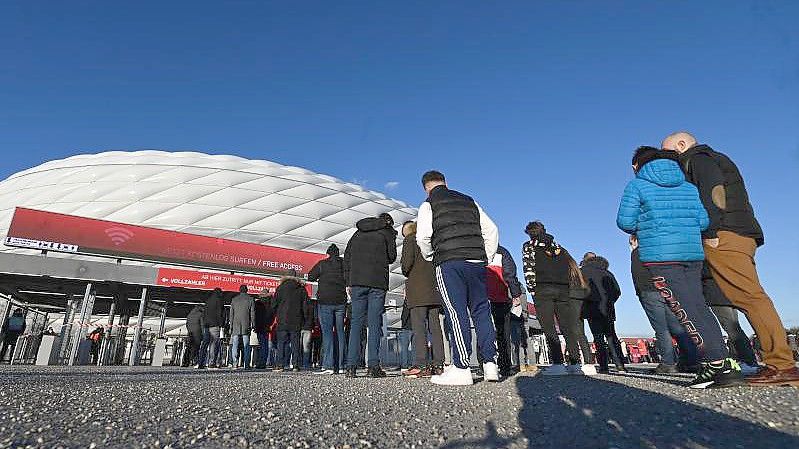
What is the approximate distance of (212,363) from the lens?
8.34m

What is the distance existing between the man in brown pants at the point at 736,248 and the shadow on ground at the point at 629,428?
0.59 meters

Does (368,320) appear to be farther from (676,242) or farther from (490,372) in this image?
(676,242)

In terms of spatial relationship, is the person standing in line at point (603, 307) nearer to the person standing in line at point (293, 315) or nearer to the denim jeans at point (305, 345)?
the person standing in line at point (293, 315)

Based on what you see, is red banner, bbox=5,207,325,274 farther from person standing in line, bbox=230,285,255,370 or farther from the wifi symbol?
person standing in line, bbox=230,285,255,370

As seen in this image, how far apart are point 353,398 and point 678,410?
4.69ft

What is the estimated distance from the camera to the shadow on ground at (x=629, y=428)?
3.79 ft

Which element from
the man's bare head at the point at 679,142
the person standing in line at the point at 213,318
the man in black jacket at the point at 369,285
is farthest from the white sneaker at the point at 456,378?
the person standing in line at the point at 213,318

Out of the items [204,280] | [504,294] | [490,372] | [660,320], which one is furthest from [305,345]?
[204,280]

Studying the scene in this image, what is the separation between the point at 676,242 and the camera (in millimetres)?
2494

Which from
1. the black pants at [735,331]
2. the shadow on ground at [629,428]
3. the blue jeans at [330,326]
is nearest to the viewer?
the shadow on ground at [629,428]

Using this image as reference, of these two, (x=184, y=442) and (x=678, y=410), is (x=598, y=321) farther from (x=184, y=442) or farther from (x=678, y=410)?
(x=184, y=442)

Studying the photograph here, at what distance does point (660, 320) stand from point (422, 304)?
2.84m

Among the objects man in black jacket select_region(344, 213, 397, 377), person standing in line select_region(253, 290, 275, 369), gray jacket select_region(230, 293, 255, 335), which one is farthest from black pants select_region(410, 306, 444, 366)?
person standing in line select_region(253, 290, 275, 369)

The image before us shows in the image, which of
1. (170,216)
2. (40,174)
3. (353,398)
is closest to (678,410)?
(353,398)
